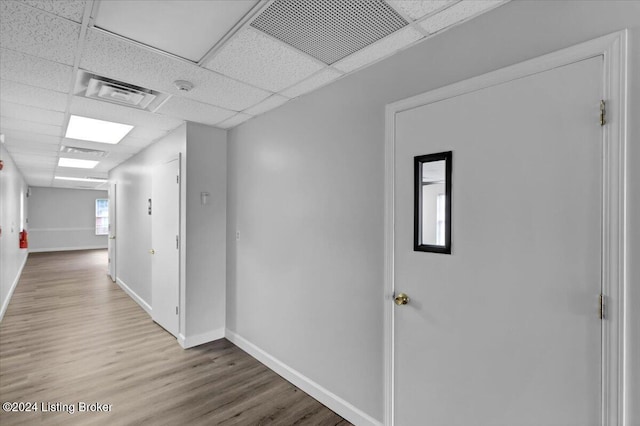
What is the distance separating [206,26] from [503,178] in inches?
69.4

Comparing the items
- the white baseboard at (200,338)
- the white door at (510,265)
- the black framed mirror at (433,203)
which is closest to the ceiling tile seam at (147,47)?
the white door at (510,265)

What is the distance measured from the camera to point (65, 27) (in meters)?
1.73

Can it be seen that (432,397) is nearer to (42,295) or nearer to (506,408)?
(506,408)

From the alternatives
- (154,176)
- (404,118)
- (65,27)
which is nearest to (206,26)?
(65,27)

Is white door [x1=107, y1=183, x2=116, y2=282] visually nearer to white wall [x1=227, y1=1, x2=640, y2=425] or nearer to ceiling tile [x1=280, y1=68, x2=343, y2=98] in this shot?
white wall [x1=227, y1=1, x2=640, y2=425]

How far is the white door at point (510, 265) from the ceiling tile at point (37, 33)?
2.00 meters

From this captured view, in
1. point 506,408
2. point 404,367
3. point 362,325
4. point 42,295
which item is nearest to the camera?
point 506,408

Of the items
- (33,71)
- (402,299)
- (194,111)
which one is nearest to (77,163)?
(194,111)

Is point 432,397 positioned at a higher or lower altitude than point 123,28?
lower

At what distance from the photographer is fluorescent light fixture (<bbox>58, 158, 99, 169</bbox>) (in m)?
5.96

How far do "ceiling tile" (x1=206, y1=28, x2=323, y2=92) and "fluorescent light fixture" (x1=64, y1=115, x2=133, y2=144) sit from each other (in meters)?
2.16

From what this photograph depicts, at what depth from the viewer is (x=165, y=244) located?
13.1 ft

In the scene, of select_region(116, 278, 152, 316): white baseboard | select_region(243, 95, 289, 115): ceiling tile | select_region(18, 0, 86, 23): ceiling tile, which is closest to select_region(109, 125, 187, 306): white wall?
select_region(116, 278, 152, 316): white baseboard

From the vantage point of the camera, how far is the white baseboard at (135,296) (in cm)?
479
